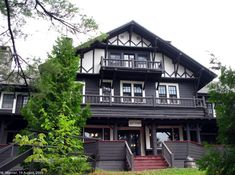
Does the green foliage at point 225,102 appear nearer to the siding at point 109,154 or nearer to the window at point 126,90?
the siding at point 109,154

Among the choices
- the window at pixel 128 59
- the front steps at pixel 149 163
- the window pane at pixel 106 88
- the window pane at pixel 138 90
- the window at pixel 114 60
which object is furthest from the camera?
the window pane at pixel 138 90

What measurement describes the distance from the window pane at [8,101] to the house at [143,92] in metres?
5.38

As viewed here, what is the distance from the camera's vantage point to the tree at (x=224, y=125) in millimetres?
5820

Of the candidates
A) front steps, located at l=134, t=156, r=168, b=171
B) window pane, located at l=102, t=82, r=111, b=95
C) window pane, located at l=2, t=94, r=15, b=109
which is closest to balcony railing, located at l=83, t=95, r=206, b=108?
window pane, located at l=102, t=82, r=111, b=95

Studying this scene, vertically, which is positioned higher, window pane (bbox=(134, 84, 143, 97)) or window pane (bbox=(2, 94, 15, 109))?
window pane (bbox=(134, 84, 143, 97))

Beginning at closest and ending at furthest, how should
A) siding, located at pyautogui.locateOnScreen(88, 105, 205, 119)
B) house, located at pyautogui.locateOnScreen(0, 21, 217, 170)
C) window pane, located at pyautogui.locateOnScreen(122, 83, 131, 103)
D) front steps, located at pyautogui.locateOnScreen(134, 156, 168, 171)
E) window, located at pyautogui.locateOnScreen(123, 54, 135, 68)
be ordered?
front steps, located at pyautogui.locateOnScreen(134, 156, 168, 171), house, located at pyautogui.locateOnScreen(0, 21, 217, 170), siding, located at pyautogui.locateOnScreen(88, 105, 205, 119), window, located at pyautogui.locateOnScreen(123, 54, 135, 68), window pane, located at pyautogui.locateOnScreen(122, 83, 131, 103)

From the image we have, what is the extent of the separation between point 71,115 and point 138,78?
9.40 m

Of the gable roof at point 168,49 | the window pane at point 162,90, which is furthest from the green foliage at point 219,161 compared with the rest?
the gable roof at point 168,49

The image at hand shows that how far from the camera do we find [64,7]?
8109 millimetres

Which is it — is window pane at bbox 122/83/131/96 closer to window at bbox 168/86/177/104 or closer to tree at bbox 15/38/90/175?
window at bbox 168/86/177/104

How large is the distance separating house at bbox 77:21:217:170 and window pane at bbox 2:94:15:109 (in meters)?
5.38

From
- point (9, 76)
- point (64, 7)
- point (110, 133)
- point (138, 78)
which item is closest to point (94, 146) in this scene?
point (110, 133)

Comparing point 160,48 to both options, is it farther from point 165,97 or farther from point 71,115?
point 71,115

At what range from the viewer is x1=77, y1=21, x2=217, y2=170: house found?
1862cm
